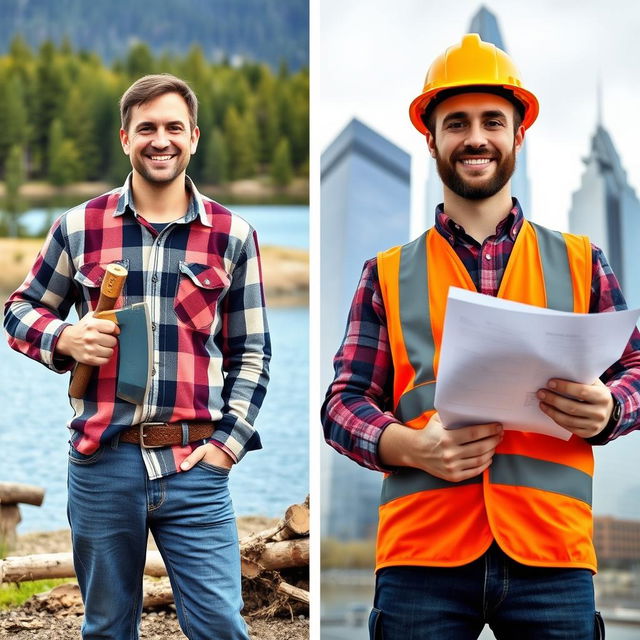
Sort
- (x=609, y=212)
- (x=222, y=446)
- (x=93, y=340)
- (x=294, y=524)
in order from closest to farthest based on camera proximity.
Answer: (x=93, y=340) → (x=222, y=446) → (x=294, y=524) → (x=609, y=212)

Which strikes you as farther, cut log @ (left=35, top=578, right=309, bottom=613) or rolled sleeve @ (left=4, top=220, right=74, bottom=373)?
cut log @ (left=35, top=578, right=309, bottom=613)

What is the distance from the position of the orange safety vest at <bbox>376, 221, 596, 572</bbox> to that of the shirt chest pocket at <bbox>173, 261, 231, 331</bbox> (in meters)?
0.45

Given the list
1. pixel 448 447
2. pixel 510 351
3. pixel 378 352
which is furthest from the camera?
pixel 378 352

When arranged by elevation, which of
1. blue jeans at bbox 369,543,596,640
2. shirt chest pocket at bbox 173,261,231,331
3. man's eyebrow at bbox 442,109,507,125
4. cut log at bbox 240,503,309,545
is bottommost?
cut log at bbox 240,503,309,545

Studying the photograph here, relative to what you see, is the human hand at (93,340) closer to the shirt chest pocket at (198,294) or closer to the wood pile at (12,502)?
the shirt chest pocket at (198,294)

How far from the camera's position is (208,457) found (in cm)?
203

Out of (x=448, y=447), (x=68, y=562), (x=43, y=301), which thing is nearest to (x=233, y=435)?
(x=43, y=301)

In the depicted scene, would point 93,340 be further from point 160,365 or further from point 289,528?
point 289,528

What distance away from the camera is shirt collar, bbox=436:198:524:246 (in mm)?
1745

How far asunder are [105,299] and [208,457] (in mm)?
410

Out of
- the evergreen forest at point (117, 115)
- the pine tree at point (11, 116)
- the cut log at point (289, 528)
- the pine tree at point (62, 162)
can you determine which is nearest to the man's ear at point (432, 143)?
the cut log at point (289, 528)

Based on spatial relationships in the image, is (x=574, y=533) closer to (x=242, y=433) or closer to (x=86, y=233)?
(x=242, y=433)

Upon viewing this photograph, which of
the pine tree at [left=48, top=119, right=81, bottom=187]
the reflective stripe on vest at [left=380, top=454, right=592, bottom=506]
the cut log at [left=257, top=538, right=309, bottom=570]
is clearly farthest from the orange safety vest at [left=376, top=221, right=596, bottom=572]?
the pine tree at [left=48, top=119, right=81, bottom=187]

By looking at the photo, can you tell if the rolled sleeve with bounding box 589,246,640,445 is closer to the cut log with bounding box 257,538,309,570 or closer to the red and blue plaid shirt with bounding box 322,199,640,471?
the red and blue plaid shirt with bounding box 322,199,640,471
